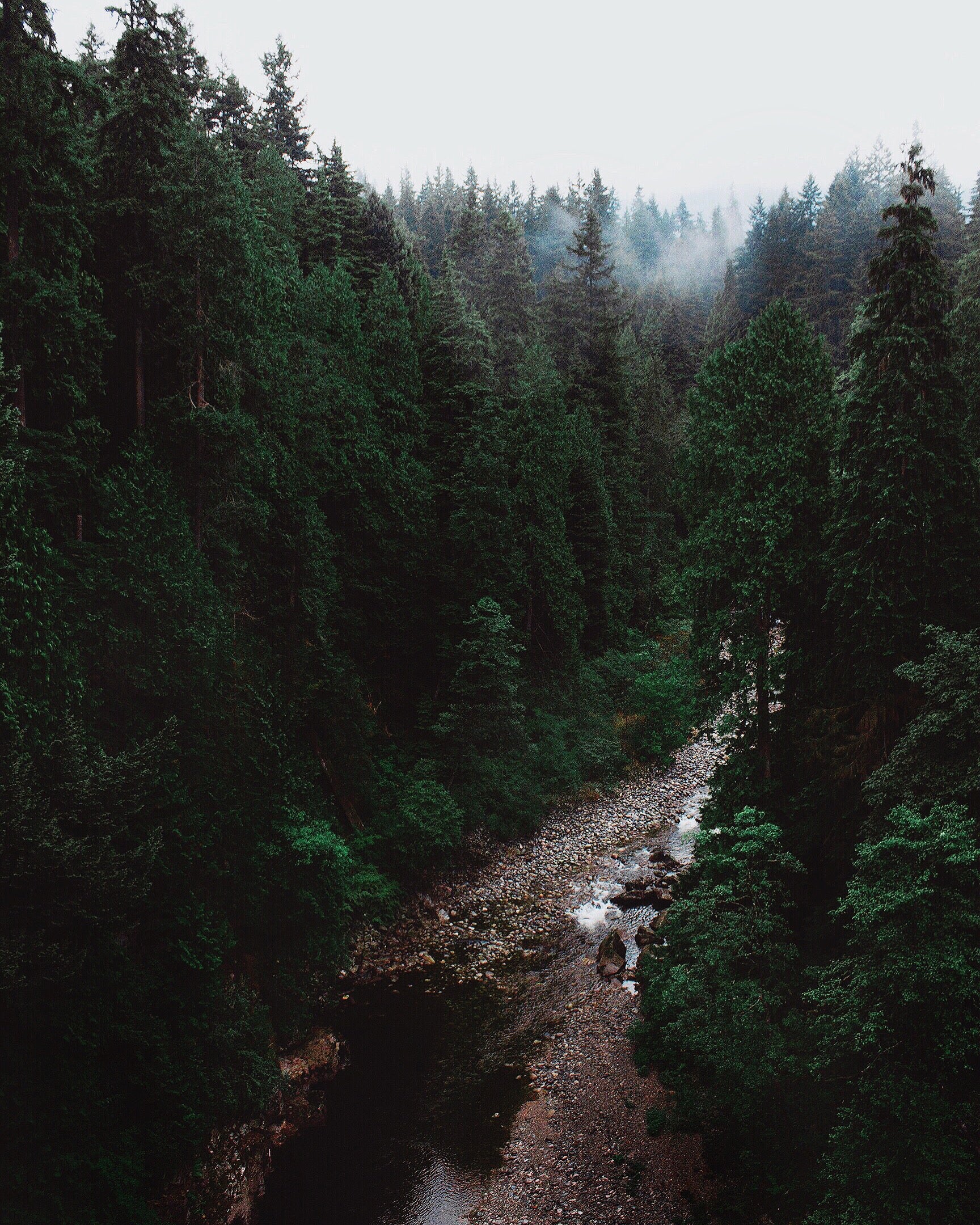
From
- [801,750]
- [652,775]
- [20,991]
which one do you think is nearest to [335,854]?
[20,991]

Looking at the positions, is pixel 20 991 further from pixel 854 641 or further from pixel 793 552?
pixel 793 552

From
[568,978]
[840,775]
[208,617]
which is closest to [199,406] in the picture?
[208,617]

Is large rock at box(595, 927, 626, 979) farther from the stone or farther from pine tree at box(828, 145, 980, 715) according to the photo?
pine tree at box(828, 145, 980, 715)

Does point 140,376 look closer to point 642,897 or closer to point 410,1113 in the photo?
point 410,1113

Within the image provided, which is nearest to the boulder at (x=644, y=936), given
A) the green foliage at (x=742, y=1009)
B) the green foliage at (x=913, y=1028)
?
the green foliage at (x=742, y=1009)

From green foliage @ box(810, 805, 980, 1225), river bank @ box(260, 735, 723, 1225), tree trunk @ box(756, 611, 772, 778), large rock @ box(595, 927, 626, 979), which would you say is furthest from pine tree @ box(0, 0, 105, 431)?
large rock @ box(595, 927, 626, 979)

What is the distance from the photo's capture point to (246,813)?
1570 cm

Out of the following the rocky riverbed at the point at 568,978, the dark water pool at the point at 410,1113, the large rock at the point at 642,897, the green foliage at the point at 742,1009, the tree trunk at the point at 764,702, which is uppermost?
the tree trunk at the point at 764,702

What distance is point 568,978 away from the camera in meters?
19.2

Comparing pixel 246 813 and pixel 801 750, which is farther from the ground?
pixel 801 750

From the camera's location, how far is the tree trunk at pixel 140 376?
1698 centimetres

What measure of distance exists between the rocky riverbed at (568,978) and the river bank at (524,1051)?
3 centimetres

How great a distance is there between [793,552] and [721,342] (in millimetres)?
53018

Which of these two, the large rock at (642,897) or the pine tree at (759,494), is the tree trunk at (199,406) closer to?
the pine tree at (759,494)
